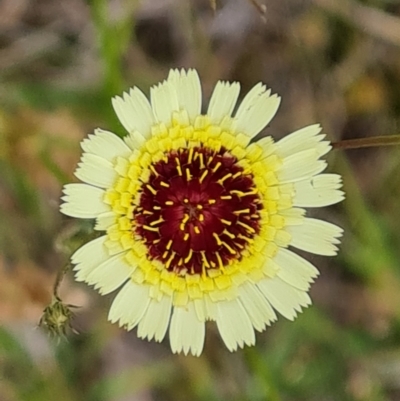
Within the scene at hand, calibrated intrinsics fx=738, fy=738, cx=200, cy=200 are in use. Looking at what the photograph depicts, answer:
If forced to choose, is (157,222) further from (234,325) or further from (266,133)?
(266,133)

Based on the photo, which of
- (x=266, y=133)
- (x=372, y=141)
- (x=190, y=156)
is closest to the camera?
(x=372, y=141)

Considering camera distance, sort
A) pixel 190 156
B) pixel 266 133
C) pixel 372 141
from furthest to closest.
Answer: pixel 266 133 → pixel 190 156 → pixel 372 141

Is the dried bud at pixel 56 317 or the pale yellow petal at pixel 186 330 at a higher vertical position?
the dried bud at pixel 56 317

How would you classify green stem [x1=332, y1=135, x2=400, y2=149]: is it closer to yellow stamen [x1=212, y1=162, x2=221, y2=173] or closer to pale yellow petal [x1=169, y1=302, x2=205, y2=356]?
yellow stamen [x1=212, y1=162, x2=221, y2=173]

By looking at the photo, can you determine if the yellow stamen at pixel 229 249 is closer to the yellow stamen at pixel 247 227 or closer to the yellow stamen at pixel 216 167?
the yellow stamen at pixel 247 227

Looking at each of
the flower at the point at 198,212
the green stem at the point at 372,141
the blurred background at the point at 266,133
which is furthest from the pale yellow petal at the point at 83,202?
the blurred background at the point at 266,133

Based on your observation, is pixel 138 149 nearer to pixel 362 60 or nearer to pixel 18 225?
pixel 18 225

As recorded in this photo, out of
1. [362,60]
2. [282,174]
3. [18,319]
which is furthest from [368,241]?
[18,319]

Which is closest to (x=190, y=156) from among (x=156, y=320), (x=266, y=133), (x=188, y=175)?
(x=188, y=175)
